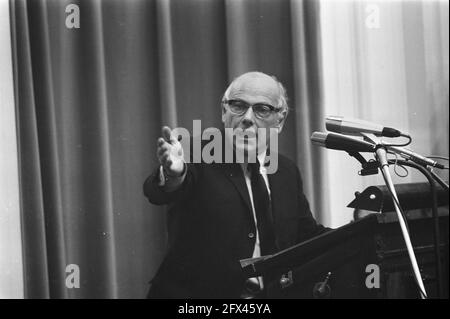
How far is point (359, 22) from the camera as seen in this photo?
7.34 feet

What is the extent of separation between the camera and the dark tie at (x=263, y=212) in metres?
1.99

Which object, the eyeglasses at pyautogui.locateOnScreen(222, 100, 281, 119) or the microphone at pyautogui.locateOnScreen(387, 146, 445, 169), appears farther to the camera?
the eyeglasses at pyautogui.locateOnScreen(222, 100, 281, 119)

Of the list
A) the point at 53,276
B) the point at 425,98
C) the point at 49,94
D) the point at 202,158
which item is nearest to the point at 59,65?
the point at 49,94

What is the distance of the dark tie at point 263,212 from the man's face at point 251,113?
0.10m

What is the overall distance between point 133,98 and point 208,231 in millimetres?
A: 566

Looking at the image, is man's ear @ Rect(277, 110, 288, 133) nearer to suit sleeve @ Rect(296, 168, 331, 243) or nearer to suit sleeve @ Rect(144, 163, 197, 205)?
suit sleeve @ Rect(296, 168, 331, 243)

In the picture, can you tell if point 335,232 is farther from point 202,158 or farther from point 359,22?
point 359,22

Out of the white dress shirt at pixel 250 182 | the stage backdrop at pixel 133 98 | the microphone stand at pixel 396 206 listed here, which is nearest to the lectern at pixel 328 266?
the microphone stand at pixel 396 206

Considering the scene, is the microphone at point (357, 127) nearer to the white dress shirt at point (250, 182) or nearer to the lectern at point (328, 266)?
the lectern at point (328, 266)

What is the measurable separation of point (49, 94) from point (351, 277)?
1.21 m

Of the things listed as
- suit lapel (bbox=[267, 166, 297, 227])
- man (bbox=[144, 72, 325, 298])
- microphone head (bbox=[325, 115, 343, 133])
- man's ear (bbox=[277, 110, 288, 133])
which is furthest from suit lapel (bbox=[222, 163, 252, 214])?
microphone head (bbox=[325, 115, 343, 133])

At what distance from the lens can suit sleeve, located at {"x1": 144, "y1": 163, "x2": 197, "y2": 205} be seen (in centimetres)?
193

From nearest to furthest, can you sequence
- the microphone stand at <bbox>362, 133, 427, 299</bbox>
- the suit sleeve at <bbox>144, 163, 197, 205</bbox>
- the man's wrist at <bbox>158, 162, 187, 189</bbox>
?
the microphone stand at <bbox>362, 133, 427, 299</bbox>, the man's wrist at <bbox>158, 162, 187, 189</bbox>, the suit sleeve at <bbox>144, 163, 197, 205</bbox>

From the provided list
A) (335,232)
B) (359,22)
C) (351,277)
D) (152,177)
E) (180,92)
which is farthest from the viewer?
(359,22)
